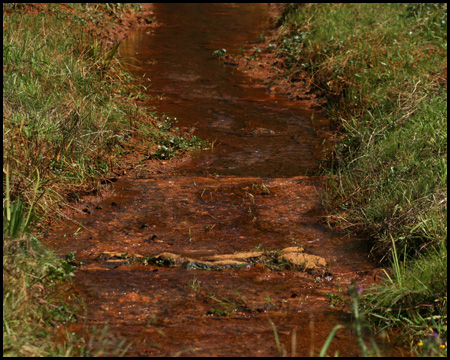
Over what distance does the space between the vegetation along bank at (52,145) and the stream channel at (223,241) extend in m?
0.22

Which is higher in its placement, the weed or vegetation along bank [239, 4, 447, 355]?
vegetation along bank [239, 4, 447, 355]

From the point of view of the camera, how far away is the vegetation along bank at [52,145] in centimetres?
322

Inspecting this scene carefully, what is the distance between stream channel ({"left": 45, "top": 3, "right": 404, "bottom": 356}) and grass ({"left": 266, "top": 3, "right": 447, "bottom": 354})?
261 millimetres

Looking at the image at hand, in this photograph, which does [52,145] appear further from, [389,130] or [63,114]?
[389,130]

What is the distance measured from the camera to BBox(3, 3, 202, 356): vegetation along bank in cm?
322

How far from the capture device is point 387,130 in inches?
234

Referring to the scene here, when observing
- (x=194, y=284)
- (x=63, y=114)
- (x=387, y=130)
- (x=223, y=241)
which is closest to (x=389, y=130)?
(x=387, y=130)

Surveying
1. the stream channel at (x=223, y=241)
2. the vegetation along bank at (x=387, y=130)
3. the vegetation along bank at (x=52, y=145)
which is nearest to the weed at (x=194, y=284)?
the stream channel at (x=223, y=241)

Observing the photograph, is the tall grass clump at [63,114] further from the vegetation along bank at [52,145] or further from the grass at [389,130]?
the grass at [389,130]

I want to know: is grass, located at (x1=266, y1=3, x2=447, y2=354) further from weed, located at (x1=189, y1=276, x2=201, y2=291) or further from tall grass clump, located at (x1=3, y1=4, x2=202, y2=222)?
tall grass clump, located at (x1=3, y1=4, x2=202, y2=222)

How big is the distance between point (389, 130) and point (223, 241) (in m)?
2.24

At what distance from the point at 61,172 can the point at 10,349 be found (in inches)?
108

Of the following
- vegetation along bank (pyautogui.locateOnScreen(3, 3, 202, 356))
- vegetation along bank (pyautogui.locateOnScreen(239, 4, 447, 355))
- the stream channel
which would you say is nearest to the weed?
the stream channel

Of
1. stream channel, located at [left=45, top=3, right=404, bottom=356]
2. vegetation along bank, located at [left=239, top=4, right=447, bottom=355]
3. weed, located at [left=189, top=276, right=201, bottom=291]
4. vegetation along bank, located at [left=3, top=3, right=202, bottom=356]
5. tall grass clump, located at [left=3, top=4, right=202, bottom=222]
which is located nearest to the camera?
vegetation along bank, located at [left=3, top=3, right=202, bottom=356]
